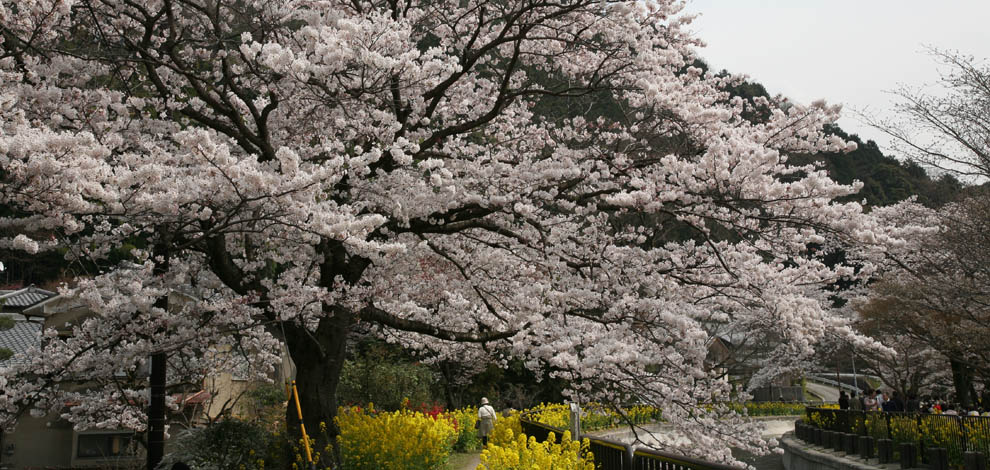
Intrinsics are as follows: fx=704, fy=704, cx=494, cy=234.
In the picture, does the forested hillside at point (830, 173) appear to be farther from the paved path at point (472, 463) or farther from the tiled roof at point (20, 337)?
the paved path at point (472, 463)

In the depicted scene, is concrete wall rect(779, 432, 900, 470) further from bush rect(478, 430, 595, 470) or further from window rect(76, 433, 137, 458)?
window rect(76, 433, 137, 458)

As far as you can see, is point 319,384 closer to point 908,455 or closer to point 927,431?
point 908,455

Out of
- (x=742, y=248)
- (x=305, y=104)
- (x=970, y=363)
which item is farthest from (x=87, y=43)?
(x=970, y=363)

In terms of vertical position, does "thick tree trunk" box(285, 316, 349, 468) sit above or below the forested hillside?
below

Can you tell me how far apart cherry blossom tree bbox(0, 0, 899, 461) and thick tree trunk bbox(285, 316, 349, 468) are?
4cm

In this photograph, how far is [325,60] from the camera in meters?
7.23

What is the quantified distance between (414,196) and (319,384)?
9.53ft

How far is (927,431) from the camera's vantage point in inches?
512

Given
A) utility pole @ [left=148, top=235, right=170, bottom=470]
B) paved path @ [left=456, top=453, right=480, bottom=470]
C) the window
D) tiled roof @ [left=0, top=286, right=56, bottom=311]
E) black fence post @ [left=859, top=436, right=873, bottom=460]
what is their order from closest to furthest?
utility pole @ [left=148, top=235, right=170, bottom=470] → paved path @ [left=456, top=453, right=480, bottom=470] → black fence post @ [left=859, top=436, right=873, bottom=460] → the window → tiled roof @ [left=0, top=286, right=56, bottom=311]

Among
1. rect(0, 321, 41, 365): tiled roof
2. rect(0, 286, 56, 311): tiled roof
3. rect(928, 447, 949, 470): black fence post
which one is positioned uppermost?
rect(0, 286, 56, 311): tiled roof

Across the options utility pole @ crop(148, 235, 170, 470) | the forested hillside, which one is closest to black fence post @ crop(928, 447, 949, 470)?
the forested hillside

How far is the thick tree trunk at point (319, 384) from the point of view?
9.10 metres

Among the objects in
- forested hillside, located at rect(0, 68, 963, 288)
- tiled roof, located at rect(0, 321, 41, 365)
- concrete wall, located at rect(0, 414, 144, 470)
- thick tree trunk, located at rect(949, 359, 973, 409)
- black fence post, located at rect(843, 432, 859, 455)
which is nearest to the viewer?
forested hillside, located at rect(0, 68, 963, 288)

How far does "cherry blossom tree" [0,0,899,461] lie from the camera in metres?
7.19
